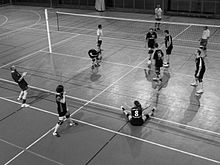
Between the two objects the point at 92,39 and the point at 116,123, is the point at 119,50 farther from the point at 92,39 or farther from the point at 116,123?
the point at 116,123

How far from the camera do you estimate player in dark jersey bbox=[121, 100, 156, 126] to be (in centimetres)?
1169

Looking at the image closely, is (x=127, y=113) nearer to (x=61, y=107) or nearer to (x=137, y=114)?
(x=137, y=114)

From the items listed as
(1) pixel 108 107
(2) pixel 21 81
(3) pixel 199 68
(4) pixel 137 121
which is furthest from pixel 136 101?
(2) pixel 21 81

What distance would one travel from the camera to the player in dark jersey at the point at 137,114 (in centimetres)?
1169

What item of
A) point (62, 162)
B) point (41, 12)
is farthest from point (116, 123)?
point (41, 12)

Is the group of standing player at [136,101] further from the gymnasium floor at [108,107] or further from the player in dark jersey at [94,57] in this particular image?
the gymnasium floor at [108,107]

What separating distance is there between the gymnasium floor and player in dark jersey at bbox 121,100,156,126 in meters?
0.30

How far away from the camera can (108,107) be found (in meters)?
13.4

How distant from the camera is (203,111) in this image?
41.8 feet

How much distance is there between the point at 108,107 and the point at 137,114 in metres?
2.07

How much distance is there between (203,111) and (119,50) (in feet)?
30.9

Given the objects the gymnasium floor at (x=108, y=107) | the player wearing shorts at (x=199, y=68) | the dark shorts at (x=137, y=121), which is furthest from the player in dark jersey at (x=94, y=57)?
the dark shorts at (x=137, y=121)

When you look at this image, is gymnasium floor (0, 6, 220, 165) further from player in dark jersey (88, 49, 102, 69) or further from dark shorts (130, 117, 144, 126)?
player in dark jersey (88, 49, 102, 69)

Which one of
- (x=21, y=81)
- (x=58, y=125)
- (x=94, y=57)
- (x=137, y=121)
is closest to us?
(x=58, y=125)
